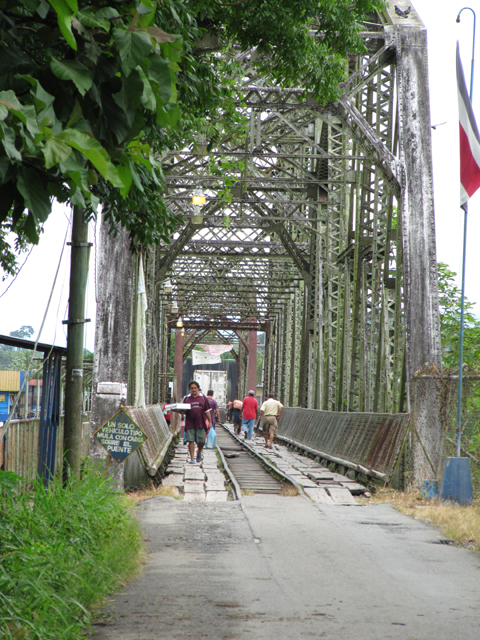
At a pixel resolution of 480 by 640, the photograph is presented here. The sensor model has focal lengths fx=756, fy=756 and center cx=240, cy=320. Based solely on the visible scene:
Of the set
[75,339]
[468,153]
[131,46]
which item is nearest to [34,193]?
[131,46]

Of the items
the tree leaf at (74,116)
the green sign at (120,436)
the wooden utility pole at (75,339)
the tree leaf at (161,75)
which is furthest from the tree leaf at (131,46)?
the green sign at (120,436)

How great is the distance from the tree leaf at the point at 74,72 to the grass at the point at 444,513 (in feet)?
20.7

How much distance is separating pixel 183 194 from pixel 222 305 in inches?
997

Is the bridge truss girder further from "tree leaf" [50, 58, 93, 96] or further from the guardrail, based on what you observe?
"tree leaf" [50, 58, 93, 96]

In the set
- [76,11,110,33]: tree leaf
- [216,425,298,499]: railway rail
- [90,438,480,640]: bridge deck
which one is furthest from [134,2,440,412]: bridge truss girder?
[76,11,110,33]: tree leaf

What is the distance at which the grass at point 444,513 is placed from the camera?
8.00 m

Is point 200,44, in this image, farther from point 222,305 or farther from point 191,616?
point 222,305

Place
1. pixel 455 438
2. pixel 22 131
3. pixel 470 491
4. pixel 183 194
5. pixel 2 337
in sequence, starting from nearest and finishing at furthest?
pixel 22 131 < pixel 2 337 < pixel 470 491 < pixel 455 438 < pixel 183 194

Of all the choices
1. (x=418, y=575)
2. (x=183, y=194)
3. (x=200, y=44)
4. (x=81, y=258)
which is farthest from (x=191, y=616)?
(x=183, y=194)

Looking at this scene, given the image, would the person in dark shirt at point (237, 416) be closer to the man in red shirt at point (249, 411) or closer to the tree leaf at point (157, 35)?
the man in red shirt at point (249, 411)

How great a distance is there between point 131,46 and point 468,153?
8.46m

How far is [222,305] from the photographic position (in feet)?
161

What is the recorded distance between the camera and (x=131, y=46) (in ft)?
9.51

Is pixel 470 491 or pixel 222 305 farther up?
pixel 222 305
